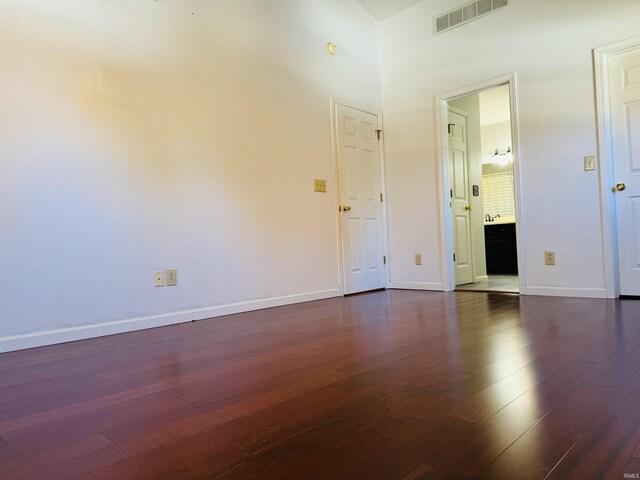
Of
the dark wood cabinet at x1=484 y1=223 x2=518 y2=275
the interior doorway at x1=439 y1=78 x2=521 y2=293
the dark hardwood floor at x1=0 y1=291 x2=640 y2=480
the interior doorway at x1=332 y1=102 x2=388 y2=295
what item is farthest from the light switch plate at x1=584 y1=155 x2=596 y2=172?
the dark wood cabinet at x1=484 y1=223 x2=518 y2=275

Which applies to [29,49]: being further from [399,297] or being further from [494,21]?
[494,21]

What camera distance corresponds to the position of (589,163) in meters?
3.60

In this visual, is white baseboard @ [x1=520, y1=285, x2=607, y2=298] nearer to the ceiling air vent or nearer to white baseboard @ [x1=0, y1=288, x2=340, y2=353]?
white baseboard @ [x1=0, y1=288, x2=340, y2=353]

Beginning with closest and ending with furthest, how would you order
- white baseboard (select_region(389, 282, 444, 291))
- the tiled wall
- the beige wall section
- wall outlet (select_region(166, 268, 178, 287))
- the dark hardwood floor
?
1. the dark hardwood floor
2. wall outlet (select_region(166, 268, 178, 287))
3. white baseboard (select_region(389, 282, 444, 291))
4. the beige wall section
5. the tiled wall

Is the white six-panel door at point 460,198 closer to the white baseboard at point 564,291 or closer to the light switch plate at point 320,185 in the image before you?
the white baseboard at point 564,291

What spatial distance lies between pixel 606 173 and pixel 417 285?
2133 millimetres

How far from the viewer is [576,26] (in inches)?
144

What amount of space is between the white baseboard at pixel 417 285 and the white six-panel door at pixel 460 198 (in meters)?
0.41

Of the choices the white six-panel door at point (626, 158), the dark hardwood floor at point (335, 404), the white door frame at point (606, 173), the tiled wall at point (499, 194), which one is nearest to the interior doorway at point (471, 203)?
the white door frame at point (606, 173)

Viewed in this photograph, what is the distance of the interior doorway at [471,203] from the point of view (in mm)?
4551

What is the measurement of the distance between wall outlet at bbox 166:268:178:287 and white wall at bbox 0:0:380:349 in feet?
0.15

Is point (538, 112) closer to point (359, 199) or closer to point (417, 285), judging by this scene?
point (359, 199)

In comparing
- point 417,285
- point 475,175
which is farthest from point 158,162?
point 475,175

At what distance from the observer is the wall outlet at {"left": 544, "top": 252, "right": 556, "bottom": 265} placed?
3.82 metres
